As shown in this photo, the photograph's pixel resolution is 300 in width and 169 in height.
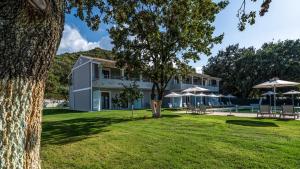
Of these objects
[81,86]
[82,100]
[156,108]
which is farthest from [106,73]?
[156,108]

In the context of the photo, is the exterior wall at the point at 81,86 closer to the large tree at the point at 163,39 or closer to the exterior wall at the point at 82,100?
the exterior wall at the point at 82,100

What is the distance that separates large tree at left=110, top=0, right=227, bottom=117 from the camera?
697 inches

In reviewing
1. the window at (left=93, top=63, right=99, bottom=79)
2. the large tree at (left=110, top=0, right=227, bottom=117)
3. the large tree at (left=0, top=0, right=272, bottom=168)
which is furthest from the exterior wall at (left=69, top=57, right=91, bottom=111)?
the large tree at (left=0, top=0, right=272, bottom=168)

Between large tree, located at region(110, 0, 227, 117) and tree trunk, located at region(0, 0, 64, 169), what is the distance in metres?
14.8

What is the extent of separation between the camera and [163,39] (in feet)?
Result: 62.4

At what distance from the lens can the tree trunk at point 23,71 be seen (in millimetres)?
2354

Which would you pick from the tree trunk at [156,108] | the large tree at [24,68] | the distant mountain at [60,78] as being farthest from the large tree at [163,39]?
the distant mountain at [60,78]

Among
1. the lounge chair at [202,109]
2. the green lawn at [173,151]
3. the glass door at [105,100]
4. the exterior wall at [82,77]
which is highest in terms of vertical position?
the exterior wall at [82,77]

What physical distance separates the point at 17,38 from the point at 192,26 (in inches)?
638

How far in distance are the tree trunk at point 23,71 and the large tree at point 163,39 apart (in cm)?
1476

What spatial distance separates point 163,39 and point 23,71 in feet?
55.8

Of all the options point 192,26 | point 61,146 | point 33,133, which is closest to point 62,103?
point 192,26

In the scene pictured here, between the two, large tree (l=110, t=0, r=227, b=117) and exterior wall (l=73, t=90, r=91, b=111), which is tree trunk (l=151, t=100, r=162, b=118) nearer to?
large tree (l=110, t=0, r=227, b=117)

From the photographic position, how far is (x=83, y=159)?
7.28 metres
